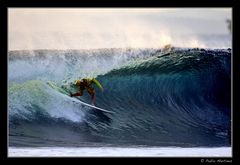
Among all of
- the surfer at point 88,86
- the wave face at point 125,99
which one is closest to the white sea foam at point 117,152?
the wave face at point 125,99

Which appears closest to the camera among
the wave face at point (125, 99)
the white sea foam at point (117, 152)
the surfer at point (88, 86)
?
the white sea foam at point (117, 152)

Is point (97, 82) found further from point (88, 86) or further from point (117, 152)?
point (117, 152)

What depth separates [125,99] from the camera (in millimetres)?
6465

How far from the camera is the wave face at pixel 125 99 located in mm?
6227

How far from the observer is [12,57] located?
6223mm

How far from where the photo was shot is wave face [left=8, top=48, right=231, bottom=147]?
6227 mm

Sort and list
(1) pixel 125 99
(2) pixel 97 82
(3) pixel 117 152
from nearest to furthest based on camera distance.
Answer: (3) pixel 117 152 → (2) pixel 97 82 → (1) pixel 125 99

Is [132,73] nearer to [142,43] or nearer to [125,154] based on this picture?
[142,43]
